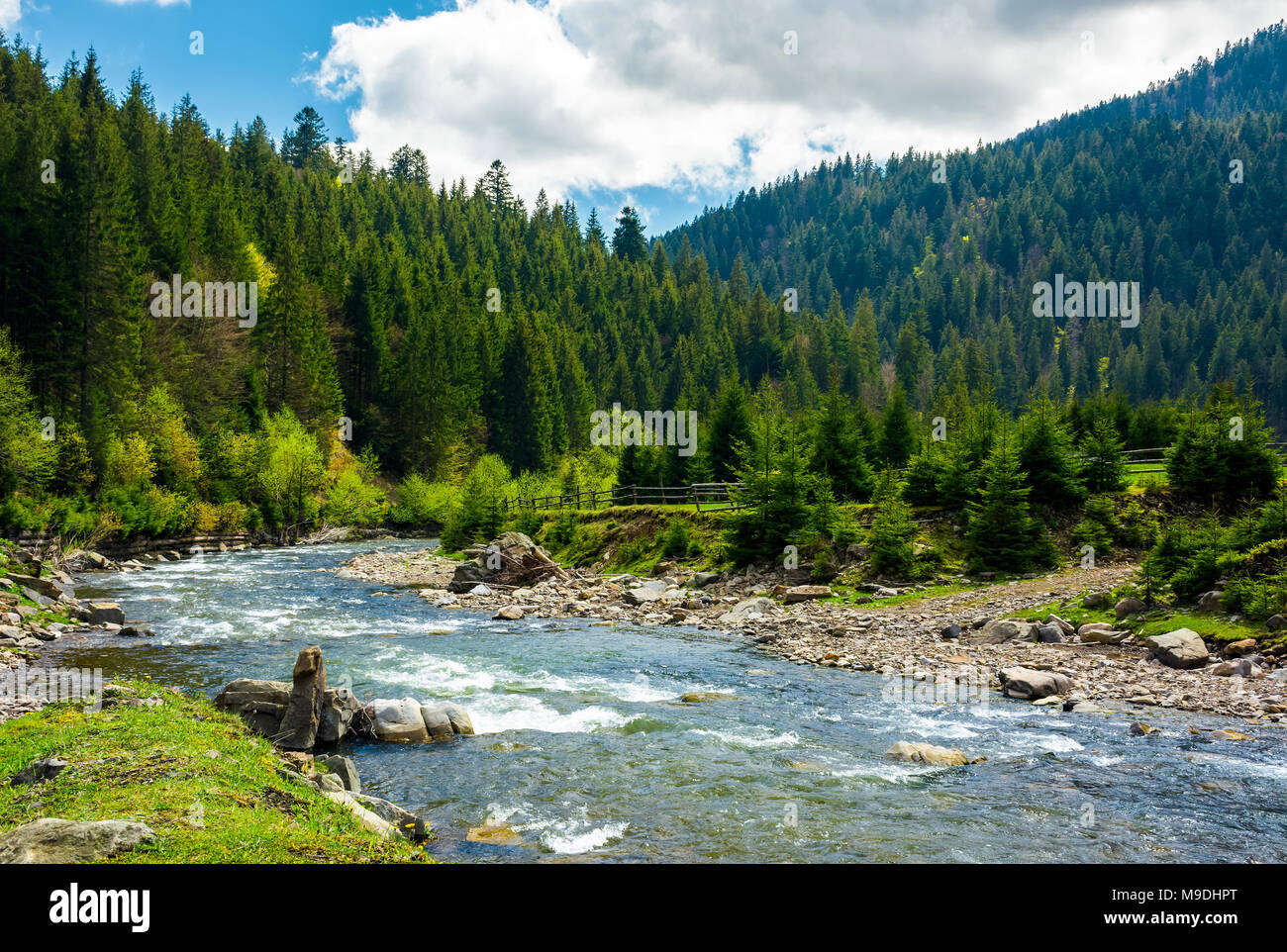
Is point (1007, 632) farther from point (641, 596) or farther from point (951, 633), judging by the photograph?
point (641, 596)

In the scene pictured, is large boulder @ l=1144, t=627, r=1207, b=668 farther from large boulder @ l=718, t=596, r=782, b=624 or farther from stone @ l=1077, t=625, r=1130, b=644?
large boulder @ l=718, t=596, r=782, b=624

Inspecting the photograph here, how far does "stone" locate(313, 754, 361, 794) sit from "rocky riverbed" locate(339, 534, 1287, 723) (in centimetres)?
1266

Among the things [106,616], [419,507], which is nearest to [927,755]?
[106,616]

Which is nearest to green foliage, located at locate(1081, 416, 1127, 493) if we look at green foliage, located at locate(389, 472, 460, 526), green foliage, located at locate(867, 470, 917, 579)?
green foliage, located at locate(867, 470, 917, 579)

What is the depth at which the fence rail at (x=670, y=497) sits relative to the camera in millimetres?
39531

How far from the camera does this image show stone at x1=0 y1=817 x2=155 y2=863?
6.61m

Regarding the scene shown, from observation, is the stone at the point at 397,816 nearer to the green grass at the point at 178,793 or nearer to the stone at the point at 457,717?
the green grass at the point at 178,793

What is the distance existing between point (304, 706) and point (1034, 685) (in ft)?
50.9

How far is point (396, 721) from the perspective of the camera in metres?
14.9

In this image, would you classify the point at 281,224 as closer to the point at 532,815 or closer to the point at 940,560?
the point at 940,560

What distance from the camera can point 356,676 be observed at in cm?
1941

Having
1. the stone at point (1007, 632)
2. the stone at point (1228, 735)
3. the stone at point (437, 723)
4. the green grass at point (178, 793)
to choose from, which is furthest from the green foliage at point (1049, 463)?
the green grass at point (178, 793)
